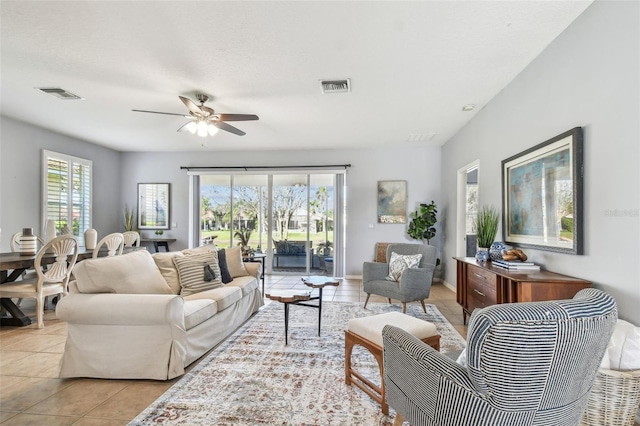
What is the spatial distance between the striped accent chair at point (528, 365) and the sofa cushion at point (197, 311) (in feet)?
6.42

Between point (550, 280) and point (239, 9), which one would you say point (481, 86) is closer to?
point (550, 280)

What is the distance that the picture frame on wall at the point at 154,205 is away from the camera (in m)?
7.15

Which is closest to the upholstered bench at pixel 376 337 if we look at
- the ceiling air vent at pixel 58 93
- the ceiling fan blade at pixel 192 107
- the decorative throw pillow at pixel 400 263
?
the decorative throw pillow at pixel 400 263

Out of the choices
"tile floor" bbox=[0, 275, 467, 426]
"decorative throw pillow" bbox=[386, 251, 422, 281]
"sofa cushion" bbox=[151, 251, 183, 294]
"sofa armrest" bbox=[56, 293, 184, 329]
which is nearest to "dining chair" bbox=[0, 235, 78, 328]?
"tile floor" bbox=[0, 275, 467, 426]

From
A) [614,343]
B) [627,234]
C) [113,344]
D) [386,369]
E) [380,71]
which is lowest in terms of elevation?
[113,344]

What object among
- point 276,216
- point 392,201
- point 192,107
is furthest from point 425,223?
point 192,107

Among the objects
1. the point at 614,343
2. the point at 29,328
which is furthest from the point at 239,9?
the point at 29,328

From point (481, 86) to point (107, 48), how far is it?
12.2ft

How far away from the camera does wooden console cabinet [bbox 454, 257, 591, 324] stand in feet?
7.45

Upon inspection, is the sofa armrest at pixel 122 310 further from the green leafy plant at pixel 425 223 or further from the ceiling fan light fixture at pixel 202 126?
the green leafy plant at pixel 425 223

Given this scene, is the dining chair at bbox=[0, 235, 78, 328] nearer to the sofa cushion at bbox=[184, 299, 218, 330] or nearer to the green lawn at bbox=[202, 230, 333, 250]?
the sofa cushion at bbox=[184, 299, 218, 330]

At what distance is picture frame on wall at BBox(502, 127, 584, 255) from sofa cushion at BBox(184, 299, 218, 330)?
293 cm

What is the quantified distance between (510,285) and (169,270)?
3.11 metres

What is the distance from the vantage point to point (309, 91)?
3697 millimetres
